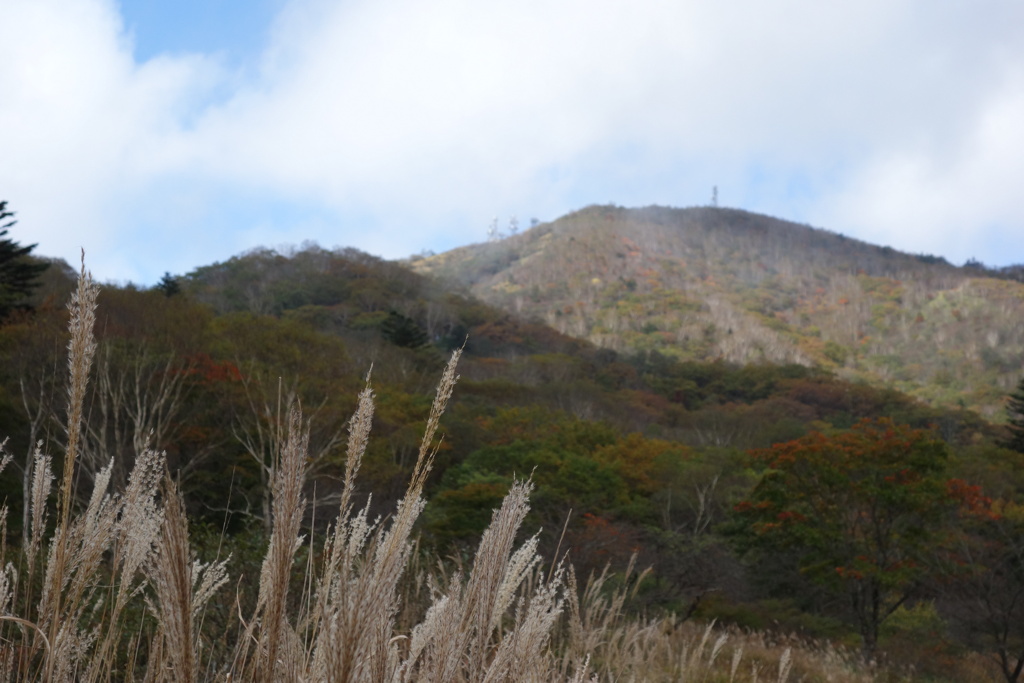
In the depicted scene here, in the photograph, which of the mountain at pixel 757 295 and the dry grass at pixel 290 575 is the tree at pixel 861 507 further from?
the mountain at pixel 757 295

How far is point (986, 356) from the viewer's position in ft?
228

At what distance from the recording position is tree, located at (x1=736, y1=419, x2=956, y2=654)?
14164 mm

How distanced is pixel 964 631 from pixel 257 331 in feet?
63.9

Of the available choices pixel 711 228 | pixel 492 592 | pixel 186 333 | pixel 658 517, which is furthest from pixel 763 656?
pixel 711 228

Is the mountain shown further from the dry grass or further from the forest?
the dry grass

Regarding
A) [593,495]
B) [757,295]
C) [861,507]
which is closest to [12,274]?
[593,495]

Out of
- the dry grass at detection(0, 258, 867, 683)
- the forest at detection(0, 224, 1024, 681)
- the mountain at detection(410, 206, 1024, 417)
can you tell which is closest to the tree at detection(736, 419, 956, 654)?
the forest at detection(0, 224, 1024, 681)

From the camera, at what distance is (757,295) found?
338 ft

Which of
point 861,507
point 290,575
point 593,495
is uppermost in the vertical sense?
point 290,575

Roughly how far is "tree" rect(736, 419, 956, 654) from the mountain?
1869 inches

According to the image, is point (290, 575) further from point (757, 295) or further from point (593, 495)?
point (757, 295)

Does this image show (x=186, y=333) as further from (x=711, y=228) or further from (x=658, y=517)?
(x=711, y=228)

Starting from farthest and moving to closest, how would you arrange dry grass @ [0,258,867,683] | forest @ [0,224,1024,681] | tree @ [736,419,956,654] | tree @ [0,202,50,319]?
1. tree @ [0,202,50,319]
2. tree @ [736,419,956,654]
3. forest @ [0,224,1024,681]
4. dry grass @ [0,258,867,683]

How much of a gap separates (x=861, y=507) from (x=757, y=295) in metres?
91.6
